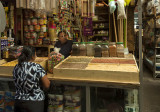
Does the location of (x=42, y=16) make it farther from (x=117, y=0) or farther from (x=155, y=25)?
(x=155, y=25)

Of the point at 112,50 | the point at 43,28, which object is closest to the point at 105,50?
the point at 112,50

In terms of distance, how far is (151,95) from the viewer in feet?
13.8

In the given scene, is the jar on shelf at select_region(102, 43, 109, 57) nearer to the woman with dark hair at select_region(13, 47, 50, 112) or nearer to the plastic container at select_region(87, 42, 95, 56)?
the plastic container at select_region(87, 42, 95, 56)

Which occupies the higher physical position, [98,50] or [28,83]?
[98,50]

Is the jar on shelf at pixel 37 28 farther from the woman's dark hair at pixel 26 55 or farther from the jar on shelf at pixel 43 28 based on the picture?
the woman's dark hair at pixel 26 55

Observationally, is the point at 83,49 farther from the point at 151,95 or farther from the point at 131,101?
the point at 151,95

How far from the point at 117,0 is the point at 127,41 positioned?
3.03ft

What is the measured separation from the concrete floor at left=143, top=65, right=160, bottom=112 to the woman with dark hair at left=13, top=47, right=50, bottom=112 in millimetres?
2375

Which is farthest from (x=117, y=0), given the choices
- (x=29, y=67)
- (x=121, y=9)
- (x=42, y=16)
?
(x=29, y=67)

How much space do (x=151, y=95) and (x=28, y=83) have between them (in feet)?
11.2

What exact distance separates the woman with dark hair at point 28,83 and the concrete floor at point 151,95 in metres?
Result: 2.38

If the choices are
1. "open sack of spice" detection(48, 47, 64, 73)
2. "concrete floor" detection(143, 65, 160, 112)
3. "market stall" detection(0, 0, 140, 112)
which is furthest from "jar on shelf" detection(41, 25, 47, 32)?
"concrete floor" detection(143, 65, 160, 112)

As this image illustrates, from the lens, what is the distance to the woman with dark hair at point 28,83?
1.78 meters

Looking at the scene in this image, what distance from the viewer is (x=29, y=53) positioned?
1871 millimetres
